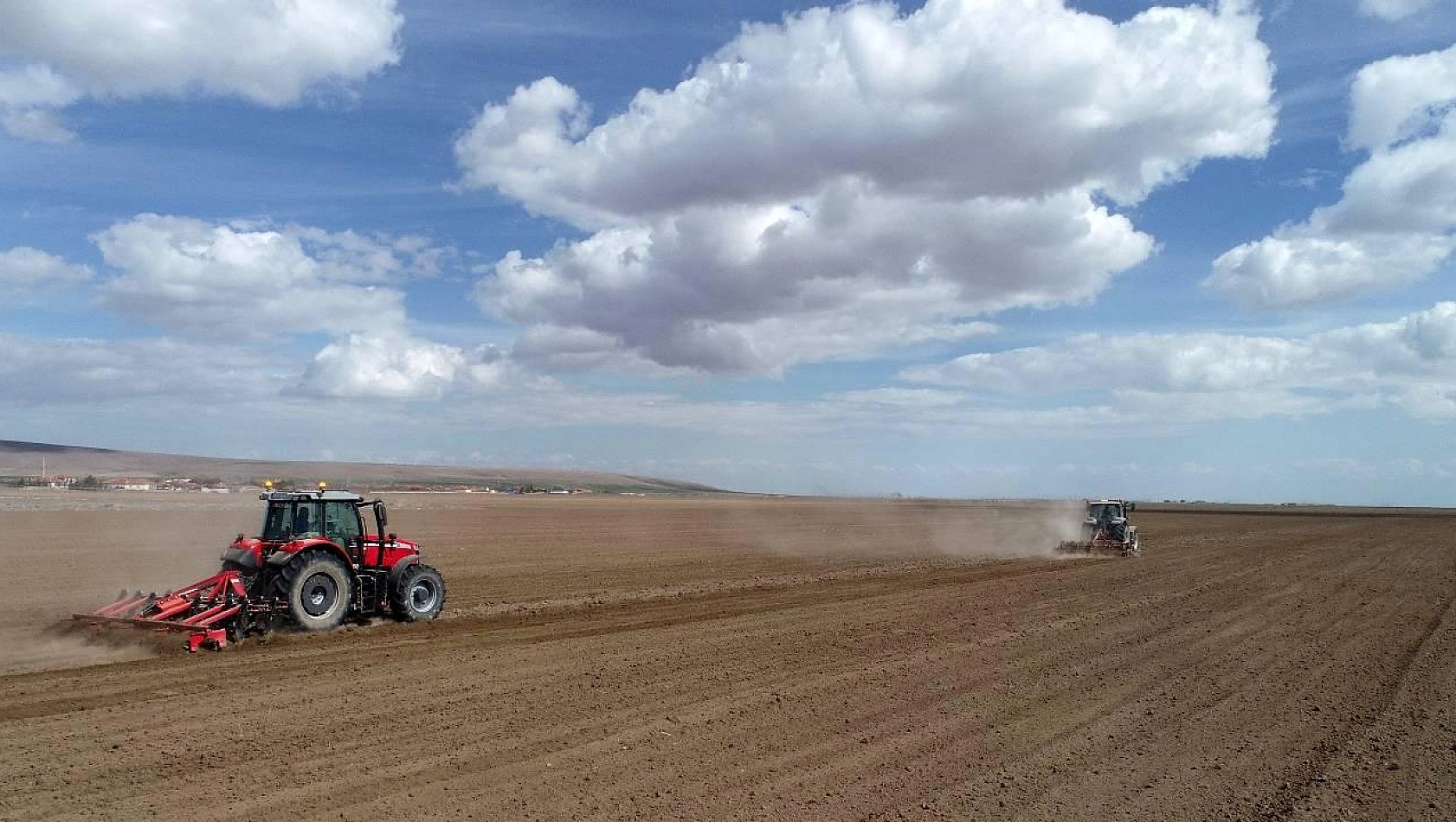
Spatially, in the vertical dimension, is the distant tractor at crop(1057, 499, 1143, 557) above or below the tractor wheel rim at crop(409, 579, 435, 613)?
above

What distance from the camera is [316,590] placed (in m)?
14.8

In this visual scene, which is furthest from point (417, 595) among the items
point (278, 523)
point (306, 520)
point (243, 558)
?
point (243, 558)

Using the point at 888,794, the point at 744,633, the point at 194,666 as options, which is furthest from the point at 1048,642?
the point at 194,666

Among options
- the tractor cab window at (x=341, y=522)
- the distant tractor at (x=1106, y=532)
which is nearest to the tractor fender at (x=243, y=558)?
the tractor cab window at (x=341, y=522)

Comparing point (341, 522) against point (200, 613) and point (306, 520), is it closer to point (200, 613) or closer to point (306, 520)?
point (306, 520)

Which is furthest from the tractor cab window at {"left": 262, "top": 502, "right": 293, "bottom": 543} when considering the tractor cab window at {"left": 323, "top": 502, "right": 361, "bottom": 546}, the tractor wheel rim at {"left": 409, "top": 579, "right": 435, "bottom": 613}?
the tractor wheel rim at {"left": 409, "top": 579, "right": 435, "bottom": 613}

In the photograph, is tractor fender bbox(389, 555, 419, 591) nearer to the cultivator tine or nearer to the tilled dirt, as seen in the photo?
the tilled dirt

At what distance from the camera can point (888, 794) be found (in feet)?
25.2

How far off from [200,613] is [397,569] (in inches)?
118

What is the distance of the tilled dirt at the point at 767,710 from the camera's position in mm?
7621

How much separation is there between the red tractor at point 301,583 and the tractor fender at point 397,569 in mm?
15

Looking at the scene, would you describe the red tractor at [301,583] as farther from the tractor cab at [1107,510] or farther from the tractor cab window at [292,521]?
the tractor cab at [1107,510]

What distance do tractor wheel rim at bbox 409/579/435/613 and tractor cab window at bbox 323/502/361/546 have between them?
1232 millimetres

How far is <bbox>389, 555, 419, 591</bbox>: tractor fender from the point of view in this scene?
→ 1573 cm
